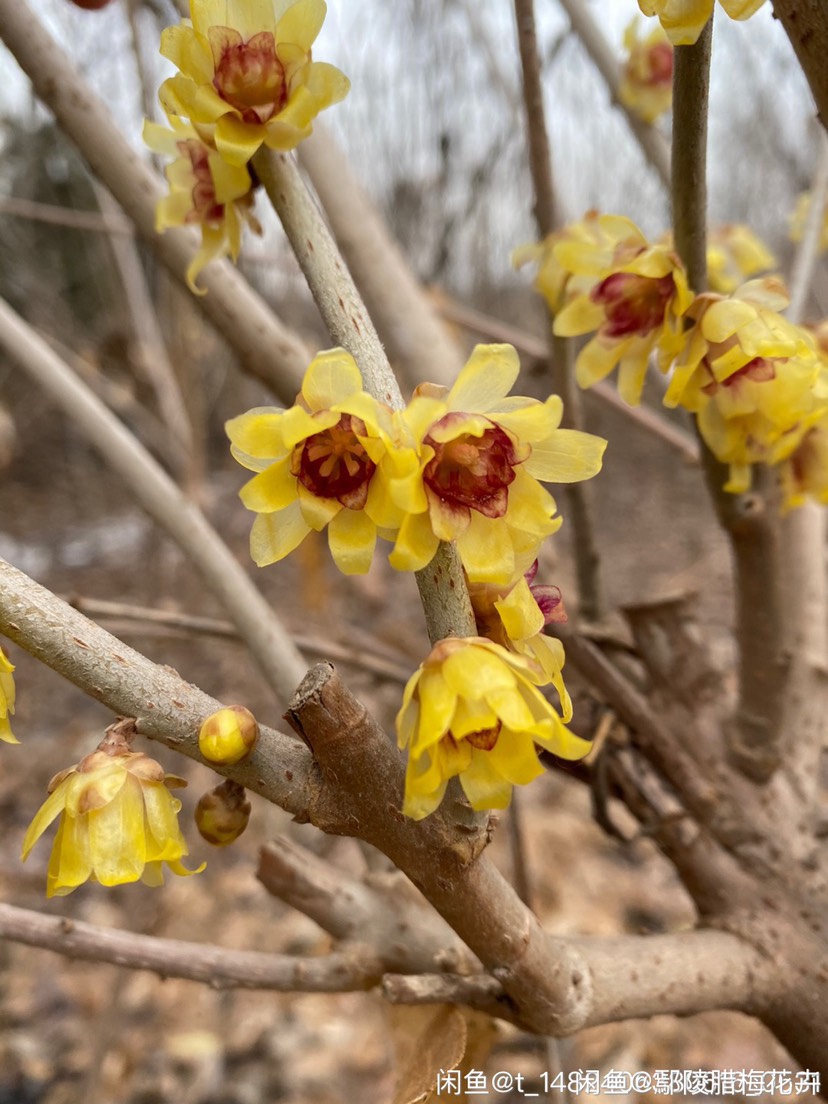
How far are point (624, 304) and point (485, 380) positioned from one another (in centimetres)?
35

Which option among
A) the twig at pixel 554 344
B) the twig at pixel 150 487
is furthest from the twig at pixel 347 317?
the twig at pixel 150 487

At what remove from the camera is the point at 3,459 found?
3066mm

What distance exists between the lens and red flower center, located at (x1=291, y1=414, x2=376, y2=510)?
0.54 meters

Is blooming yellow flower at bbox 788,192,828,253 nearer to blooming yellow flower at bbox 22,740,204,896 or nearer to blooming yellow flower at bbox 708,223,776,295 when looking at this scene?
blooming yellow flower at bbox 708,223,776,295

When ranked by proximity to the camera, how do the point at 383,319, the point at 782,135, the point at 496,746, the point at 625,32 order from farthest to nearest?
the point at 782,135, the point at 625,32, the point at 383,319, the point at 496,746

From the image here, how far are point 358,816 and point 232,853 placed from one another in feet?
8.23

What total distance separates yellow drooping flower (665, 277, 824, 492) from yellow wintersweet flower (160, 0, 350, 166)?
1.24ft

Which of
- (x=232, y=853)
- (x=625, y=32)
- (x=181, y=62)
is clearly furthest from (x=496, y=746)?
(x=232, y=853)

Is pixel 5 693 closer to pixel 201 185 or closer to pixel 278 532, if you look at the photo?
pixel 278 532

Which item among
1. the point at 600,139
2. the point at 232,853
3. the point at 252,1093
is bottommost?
the point at 232,853

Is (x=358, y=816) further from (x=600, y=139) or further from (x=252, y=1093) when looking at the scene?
(x=600, y=139)

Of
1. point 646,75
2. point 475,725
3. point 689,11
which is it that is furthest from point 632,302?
point 646,75

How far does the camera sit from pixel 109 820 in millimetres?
558

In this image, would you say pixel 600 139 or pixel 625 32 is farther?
pixel 600 139
